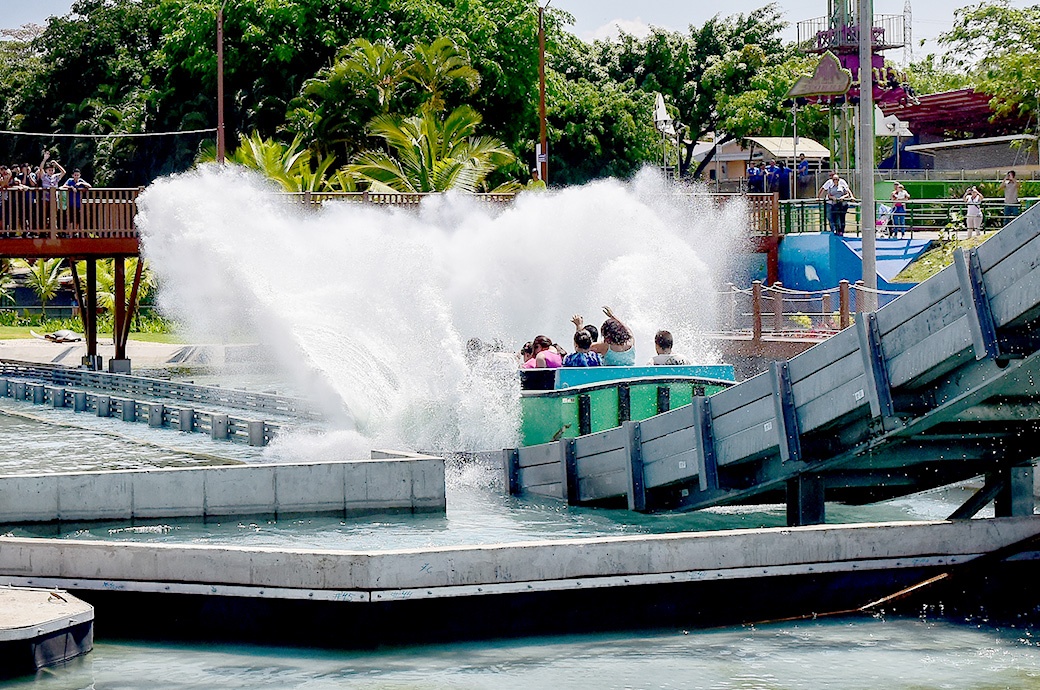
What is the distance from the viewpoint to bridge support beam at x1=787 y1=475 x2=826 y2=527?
12148 mm

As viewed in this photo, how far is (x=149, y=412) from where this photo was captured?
23.5 metres

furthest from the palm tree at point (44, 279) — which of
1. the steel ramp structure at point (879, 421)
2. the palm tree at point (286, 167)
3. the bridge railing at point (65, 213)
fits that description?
the steel ramp structure at point (879, 421)

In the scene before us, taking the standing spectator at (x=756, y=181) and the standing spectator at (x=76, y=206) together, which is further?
the standing spectator at (x=756, y=181)

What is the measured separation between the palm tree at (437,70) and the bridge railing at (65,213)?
51.3 feet

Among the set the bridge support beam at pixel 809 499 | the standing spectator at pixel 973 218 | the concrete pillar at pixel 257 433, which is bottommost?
the bridge support beam at pixel 809 499

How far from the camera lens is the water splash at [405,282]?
19266 millimetres

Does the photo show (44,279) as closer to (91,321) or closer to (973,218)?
(91,321)

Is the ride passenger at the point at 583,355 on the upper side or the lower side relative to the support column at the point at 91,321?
lower

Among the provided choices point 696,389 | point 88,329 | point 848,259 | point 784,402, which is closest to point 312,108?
point 88,329

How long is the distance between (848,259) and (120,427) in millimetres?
16347

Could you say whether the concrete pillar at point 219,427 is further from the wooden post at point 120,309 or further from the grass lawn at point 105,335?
the grass lawn at point 105,335

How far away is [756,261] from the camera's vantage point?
1328 inches

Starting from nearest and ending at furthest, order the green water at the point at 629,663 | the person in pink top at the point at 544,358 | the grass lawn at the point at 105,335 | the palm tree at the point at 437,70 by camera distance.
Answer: the green water at the point at 629,663 → the person in pink top at the point at 544,358 → the grass lawn at the point at 105,335 → the palm tree at the point at 437,70

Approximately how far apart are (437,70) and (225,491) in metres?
32.3
